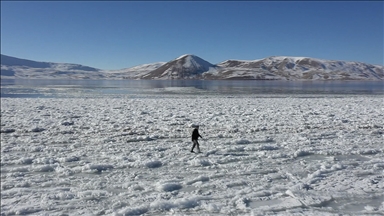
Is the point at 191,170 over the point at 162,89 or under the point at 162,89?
under

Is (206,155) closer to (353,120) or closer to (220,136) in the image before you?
(220,136)

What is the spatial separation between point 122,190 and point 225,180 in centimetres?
305

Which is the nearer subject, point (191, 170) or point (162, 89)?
point (191, 170)

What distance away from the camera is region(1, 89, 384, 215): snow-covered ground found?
21.1 feet

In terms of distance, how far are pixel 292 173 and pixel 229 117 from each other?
1127 centimetres

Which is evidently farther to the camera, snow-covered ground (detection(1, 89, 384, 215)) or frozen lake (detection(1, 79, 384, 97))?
frozen lake (detection(1, 79, 384, 97))

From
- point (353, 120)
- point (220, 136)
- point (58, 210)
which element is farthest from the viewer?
point (353, 120)

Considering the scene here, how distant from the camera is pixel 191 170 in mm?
8727

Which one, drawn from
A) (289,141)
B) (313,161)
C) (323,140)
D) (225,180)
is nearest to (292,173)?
(313,161)

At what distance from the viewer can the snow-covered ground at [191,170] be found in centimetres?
642

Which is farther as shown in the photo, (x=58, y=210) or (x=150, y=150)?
(x=150, y=150)

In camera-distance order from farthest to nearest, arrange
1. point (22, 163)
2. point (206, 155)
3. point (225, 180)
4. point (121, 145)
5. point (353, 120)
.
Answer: point (353, 120) < point (121, 145) < point (206, 155) < point (22, 163) < point (225, 180)

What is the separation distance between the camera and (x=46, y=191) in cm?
711

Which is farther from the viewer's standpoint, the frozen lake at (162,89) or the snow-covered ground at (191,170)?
the frozen lake at (162,89)
